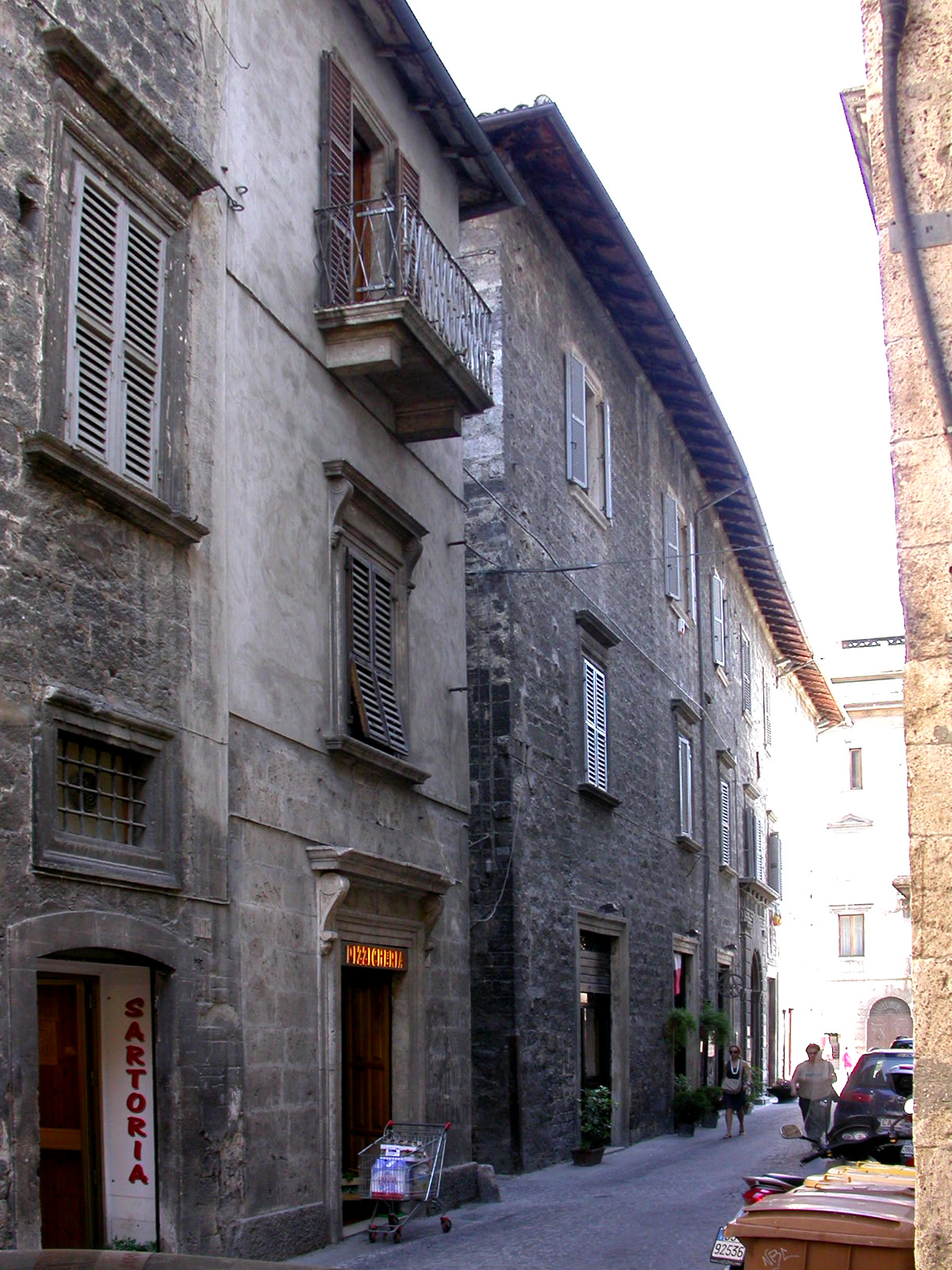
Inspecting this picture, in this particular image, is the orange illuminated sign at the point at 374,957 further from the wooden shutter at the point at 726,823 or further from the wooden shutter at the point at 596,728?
the wooden shutter at the point at 726,823

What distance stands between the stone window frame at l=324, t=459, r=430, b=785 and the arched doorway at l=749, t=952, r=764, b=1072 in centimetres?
1965

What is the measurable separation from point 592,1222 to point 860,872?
39.8 m

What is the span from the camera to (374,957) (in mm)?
12359

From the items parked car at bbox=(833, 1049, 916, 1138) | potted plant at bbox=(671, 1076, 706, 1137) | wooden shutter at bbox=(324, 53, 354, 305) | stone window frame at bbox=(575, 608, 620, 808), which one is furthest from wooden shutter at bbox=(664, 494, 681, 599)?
wooden shutter at bbox=(324, 53, 354, 305)

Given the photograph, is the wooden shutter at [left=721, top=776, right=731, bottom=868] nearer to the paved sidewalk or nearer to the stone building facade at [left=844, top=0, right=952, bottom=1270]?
the paved sidewalk

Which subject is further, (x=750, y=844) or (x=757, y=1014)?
(x=757, y=1014)

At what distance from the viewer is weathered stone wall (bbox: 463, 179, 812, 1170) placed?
1577 cm

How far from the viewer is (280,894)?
10672mm

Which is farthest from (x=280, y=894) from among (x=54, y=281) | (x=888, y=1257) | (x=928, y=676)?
(x=928, y=676)

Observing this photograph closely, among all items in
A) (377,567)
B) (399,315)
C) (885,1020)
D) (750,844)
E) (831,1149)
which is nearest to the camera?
(399,315)

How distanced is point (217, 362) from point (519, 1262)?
609 cm

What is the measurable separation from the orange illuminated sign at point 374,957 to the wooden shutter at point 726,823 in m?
15.0

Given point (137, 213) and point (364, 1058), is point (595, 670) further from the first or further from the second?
point (137, 213)

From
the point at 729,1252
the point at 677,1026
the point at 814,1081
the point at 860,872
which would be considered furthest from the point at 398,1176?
the point at 860,872
